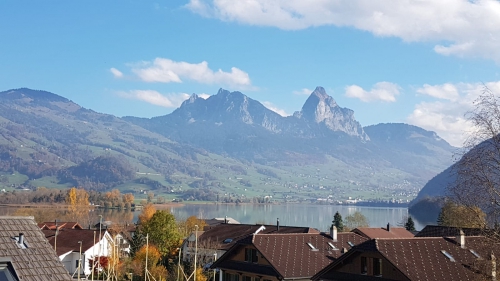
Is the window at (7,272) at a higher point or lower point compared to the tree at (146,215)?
higher

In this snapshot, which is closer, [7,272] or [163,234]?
[7,272]

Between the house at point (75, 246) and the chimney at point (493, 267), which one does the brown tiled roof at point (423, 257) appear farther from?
the house at point (75, 246)

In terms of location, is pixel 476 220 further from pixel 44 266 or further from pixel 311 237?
pixel 311 237

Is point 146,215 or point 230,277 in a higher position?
point 146,215

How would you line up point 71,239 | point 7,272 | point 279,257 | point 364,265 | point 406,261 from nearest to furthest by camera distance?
point 7,272
point 406,261
point 364,265
point 279,257
point 71,239

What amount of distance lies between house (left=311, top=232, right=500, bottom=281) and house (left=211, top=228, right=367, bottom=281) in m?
3.95

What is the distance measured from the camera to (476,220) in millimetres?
18000

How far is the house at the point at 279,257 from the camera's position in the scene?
33.3m

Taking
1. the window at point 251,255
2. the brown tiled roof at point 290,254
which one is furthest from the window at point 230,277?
the window at point 251,255

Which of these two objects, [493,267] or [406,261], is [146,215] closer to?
[406,261]

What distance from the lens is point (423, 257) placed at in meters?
27.0

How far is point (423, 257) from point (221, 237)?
29250mm

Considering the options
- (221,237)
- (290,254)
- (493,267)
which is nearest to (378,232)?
(221,237)

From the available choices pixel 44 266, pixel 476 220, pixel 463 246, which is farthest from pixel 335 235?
pixel 44 266
